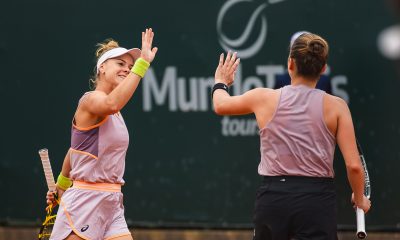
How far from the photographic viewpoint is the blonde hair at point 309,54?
12.8 ft

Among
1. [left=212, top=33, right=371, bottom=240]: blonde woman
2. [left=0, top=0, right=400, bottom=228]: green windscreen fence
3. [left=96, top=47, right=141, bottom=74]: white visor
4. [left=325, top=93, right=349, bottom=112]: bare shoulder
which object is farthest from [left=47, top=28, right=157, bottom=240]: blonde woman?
[left=0, top=0, right=400, bottom=228]: green windscreen fence

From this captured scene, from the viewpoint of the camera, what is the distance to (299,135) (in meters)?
3.88

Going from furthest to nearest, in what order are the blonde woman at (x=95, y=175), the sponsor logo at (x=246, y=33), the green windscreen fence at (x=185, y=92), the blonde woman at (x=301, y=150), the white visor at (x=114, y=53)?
1. the sponsor logo at (x=246, y=33)
2. the green windscreen fence at (x=185, y=92)
3. the white visor at (x=114, y=53)
4. the blonde woman at (x=95, y=175)
5. the blonde woman at (x=301, y=150)

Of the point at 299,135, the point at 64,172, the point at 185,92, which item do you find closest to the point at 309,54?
the point at 299,135

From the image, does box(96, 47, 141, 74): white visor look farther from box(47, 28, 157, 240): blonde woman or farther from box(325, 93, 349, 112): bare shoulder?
box(325, 93, 349, 112): bare shoulder

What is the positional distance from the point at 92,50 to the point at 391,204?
110 inches

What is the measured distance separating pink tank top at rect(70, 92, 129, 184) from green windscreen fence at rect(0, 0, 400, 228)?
7.82ft

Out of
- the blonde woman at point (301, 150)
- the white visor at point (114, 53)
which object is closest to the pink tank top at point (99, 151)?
the white visor at point (114, 53)

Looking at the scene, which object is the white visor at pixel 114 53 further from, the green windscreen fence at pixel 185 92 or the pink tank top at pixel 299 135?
the green windscreen fence at pixel 185 92

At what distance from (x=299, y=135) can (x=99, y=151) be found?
1245 mm

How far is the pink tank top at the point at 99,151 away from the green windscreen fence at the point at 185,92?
2384mm

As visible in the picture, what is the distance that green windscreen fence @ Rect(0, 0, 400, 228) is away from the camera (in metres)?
6.80

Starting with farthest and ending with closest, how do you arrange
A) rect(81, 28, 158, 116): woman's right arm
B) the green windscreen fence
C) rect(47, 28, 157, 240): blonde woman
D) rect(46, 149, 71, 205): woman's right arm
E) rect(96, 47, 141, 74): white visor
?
1. the green windscreen fence
2. rect(46, 149, 71, 205): woman's right arm
3. rect(96, 47, 141, 74): white visor
4. rect(47, 28, 157, 240): blonde woman
5. rect(81, 28, 158, 116): woman's right arm

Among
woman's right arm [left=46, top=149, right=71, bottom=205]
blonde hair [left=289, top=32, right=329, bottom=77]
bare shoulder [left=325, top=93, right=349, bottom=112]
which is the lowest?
woman's right arm [left=46, top=149, right=71, bottom=205]
